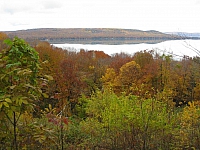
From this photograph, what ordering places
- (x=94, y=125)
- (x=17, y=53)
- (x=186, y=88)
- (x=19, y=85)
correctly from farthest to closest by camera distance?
(x=186, y=88) → (x=94, y=125) → (x=17, y=53) → (x=19, y=85)

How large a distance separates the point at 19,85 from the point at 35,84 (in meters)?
0.30

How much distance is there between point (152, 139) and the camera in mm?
6332

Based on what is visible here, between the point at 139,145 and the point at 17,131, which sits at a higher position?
the point at 17,131

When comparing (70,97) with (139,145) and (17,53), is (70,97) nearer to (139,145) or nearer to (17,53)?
(139,145)

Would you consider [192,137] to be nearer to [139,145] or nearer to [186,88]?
[139,145]

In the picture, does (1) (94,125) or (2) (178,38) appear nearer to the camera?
(2) (178,38)

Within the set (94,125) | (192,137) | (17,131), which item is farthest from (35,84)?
(94,125)

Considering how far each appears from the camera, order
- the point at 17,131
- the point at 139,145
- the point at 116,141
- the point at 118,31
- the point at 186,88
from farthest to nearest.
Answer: the point at 118,31 < the point at 186,88 < the point at 116,141 < the point at 139,145 < the point at 17,131

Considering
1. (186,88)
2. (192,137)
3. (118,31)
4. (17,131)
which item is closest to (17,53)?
(17,131)

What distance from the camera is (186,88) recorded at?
2917 cm

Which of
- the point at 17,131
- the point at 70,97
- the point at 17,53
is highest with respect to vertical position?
the point at 17,53

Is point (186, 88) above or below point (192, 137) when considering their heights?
below

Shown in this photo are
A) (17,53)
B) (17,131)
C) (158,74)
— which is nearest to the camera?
(17,53)

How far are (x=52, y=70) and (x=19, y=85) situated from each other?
26.9 m
